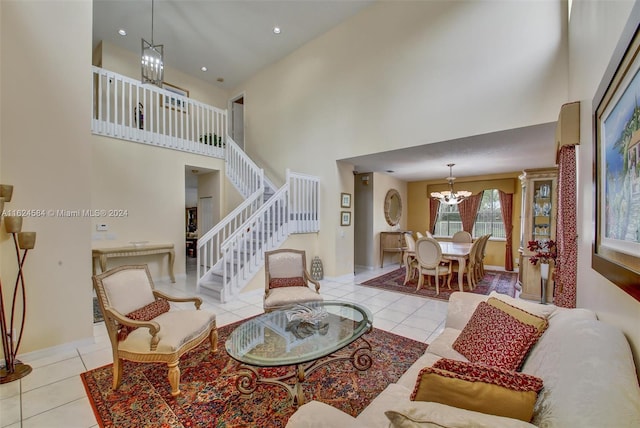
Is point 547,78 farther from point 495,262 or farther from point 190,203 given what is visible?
point 190,203

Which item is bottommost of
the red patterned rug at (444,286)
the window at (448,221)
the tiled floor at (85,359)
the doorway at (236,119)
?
the red patterned rug at (444,286)

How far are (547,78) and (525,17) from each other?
869mm

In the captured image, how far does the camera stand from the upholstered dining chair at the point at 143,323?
192 cm

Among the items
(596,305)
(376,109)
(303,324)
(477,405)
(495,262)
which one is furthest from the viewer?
(495,262)

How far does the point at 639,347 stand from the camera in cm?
96

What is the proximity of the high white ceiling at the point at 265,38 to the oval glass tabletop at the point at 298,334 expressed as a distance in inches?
121

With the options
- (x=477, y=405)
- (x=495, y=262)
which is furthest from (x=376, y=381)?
(x=495, y=262)

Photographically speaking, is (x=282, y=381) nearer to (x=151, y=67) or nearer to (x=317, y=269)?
(x=317, y=269)

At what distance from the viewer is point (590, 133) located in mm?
1813

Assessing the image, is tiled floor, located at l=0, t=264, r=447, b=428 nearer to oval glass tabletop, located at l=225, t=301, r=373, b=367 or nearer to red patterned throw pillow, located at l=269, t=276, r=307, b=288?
A: red patterned throw pillow, located at l=269, t=276, r=307, b=288

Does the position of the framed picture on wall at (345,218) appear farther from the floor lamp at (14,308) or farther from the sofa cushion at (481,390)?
the sofa cushion at (481,390)

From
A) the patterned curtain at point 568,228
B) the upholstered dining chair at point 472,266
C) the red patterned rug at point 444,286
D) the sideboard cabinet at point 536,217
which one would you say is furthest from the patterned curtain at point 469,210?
the patterned curtain at point 568,228

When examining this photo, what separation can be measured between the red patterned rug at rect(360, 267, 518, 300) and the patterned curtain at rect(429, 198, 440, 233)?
6.96ft

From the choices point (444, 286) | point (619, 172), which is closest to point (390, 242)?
point (444, 286)
